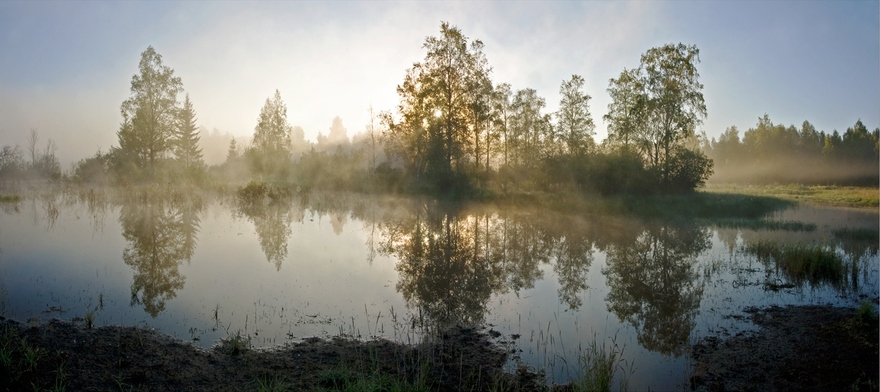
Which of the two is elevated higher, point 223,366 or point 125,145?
point 125,145

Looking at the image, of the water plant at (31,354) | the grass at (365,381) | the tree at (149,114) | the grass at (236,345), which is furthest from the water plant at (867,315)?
the tree at (149,114)

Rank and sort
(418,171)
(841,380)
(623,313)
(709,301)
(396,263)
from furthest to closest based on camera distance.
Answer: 1. (418,171)
2. (396,263)
3. (709,301)
4. (623,313)
5. (841,380)

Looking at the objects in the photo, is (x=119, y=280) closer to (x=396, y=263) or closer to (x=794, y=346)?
(x=396, y=263)

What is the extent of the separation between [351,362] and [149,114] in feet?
145

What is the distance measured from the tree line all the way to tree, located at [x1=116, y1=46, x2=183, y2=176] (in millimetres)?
85405

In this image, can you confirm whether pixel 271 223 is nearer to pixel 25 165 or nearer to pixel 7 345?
pixel 7 345

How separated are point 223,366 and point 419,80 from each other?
33688mm

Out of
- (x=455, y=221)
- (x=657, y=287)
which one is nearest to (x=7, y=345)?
(x=657, y=287)

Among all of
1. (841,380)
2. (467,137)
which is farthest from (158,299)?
(467,137)

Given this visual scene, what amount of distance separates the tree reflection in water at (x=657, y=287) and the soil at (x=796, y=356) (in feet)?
2.14

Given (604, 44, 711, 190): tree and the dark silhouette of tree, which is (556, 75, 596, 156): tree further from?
the dark silhouette of tree

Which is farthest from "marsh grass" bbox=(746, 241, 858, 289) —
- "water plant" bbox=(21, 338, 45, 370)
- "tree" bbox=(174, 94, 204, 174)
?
"tree" bbox=(174, 94, 204, 174)

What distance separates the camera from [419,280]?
36.4 ft

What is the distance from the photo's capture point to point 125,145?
4159 centimetres
